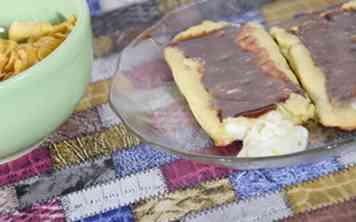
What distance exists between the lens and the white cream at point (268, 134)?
65cm

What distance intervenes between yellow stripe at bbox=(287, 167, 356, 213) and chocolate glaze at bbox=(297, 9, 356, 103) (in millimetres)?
75

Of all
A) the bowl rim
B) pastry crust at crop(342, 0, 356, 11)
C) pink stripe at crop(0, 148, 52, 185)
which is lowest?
pink stripe at crop(0, 148, 52, 185)

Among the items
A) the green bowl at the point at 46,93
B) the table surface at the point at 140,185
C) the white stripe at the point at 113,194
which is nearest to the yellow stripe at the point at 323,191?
the table surface at the point at 140,185

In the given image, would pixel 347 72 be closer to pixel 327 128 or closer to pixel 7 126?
pixel 327 128

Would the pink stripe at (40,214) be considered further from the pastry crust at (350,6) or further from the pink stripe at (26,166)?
the pastry crust at (350,6)

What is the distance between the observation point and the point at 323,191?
2.16 feet

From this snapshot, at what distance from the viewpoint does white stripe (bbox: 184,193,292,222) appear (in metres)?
0.64

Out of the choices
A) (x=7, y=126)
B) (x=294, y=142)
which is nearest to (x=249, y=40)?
(x=294, y=142)

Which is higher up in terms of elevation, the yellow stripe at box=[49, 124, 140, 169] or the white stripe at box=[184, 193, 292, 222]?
the yellow stripe at box=[49, 124, 140, 169]

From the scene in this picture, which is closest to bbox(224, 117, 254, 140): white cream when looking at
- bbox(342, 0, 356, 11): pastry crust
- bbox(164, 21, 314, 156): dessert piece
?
bbox(164, 21, 314, 156): dessert piece

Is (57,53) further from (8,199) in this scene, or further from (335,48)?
(335,48)

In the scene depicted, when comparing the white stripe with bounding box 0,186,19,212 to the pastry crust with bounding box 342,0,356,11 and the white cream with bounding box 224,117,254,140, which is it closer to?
the white cream with bounding box 224,117,254,140

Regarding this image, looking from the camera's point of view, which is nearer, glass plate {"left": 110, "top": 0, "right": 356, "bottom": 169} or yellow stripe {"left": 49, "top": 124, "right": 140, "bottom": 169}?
glass plate {"left": 110, "top": 0, "right": 356, "bottom": 169}

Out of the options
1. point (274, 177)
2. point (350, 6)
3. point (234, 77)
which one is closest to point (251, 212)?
point (274, 177)
